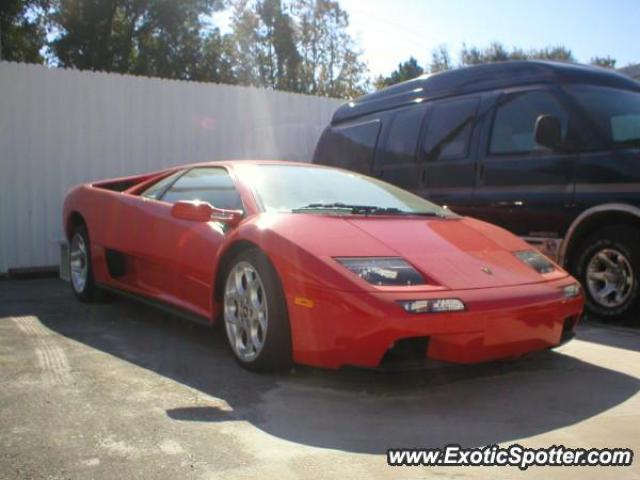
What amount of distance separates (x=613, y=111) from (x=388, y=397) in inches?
130

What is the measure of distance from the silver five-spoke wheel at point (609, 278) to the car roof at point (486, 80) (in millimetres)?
1442

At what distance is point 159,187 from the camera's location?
4.93m

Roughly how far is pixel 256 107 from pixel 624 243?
18.4 ft

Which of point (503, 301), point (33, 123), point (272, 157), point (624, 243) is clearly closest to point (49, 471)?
point (503, 301)

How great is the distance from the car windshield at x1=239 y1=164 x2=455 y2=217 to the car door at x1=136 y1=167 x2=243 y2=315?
0.19 metres

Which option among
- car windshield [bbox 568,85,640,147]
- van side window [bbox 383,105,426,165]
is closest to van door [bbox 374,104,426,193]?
van side window [bbox 383,105,426,165]

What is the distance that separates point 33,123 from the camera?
24.6 ft

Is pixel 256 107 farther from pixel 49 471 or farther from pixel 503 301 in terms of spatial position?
pixel 49 471

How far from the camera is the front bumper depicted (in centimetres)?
299

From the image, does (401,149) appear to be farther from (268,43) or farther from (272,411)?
(268,43)

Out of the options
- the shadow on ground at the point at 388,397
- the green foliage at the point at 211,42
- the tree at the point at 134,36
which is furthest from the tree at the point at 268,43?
the shadow on ground at the point at 388,397

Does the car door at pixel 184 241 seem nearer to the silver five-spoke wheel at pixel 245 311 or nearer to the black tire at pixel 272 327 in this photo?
the silver five-spoke wheel at pixel 245 311

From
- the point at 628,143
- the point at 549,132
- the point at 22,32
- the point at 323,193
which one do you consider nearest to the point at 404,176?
the point at 549,132

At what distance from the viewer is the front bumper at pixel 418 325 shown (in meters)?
2.99
